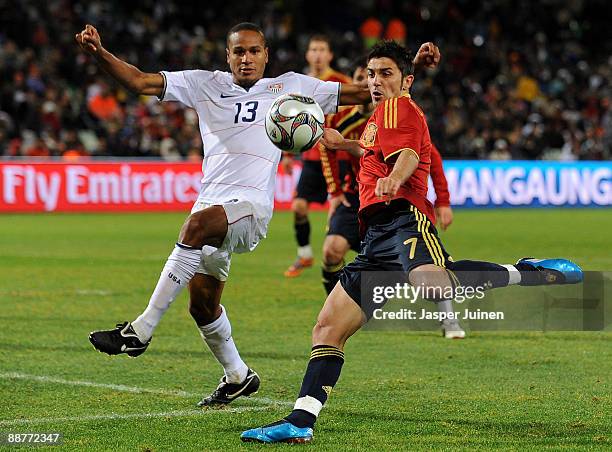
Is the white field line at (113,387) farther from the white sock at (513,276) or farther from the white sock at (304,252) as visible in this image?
the white sock at (304,252)

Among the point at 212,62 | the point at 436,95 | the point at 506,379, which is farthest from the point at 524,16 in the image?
the point at 506,379

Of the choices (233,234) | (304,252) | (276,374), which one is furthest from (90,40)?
(304,252)

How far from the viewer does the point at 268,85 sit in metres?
7.06

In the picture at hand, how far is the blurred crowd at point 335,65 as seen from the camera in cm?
2658

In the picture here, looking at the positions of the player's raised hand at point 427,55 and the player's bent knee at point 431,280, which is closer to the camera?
the player's bent knee at point 431,280

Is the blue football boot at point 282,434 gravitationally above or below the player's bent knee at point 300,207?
below

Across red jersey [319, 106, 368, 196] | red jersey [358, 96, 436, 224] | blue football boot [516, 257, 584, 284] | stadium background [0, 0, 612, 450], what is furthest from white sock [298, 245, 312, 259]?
blue football boot [516, 257, 584, 284]

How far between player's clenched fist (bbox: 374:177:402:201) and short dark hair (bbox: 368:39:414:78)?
0.80m

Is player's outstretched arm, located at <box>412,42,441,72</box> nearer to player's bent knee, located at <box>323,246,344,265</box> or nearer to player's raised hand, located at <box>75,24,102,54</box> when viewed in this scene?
player's raised hand, located at <box>75,24,102,54</box>

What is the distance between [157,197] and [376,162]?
18815 millimetres

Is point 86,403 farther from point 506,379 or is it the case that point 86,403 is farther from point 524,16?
point 524,16

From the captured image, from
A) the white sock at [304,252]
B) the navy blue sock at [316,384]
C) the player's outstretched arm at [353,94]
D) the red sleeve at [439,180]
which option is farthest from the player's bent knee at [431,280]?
the white sock at [304,252]

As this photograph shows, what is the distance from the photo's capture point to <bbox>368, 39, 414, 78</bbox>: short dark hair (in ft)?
20.5

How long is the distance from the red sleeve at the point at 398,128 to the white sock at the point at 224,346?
5.20 feet
